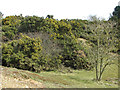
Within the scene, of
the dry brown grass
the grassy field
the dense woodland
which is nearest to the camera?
the dry brown grass

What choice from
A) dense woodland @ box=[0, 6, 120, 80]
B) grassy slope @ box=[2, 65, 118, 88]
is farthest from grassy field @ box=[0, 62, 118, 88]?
dense woodland @ box=[0, 6, 120, 80]

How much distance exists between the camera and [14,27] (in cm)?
1992

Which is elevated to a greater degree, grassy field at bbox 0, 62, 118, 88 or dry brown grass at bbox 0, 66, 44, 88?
dry brown grass at bbox 0, 66, 44, 88

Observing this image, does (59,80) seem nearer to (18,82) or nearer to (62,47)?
(18,82)

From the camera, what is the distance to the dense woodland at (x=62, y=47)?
10336 millimetres

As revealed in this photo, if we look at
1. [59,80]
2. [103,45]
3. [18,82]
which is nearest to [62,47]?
[103,45]

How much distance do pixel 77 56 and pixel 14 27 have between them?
11046mm

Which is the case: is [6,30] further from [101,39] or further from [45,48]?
[101,39]

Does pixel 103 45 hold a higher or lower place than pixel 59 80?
higher

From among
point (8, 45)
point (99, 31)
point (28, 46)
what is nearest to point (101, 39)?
point (99, 31)

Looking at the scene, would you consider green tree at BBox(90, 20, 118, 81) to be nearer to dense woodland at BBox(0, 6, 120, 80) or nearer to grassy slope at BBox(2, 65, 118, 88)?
dense woodland at BBox(0, 6, 120, 80)

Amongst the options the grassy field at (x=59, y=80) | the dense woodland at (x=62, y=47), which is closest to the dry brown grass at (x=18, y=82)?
the grassy field at (x=59, y=80)

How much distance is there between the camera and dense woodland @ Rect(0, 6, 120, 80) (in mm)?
10336

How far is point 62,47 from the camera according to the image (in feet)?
50.4
